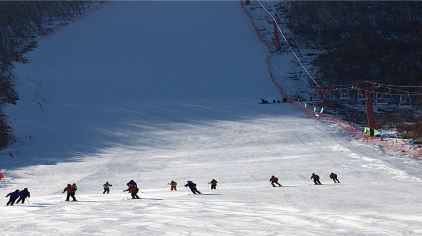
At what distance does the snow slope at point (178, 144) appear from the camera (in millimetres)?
13828

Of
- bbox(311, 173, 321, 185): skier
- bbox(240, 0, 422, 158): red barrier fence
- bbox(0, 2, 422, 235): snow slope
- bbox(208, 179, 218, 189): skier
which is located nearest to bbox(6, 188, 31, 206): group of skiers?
bbox(0, 2, 422, 235): snow slope

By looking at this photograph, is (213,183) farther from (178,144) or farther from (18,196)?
(178,144)

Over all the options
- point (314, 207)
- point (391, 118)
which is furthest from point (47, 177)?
point (391, 118)

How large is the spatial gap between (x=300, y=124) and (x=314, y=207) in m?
19.0

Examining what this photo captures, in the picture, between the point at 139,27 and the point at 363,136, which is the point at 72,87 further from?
the point at 363,136

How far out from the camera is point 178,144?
1252 inches

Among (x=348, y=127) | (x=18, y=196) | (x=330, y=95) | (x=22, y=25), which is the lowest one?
(x=18, y=196)

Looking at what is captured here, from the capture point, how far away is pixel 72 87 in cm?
4375

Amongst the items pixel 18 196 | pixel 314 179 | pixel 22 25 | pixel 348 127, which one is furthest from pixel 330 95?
pixel 22 25

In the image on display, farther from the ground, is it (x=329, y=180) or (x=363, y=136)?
(x=363, y=136)

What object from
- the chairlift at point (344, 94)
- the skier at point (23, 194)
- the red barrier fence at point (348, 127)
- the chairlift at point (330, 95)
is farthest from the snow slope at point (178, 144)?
the chairlift at point (344, 94)

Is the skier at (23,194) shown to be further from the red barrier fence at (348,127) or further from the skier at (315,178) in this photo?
the red barrier fence at (348,127)

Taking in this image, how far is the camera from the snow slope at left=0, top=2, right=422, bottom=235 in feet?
45.4

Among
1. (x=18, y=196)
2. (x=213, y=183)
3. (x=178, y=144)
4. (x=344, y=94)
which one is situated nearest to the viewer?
(x=18, y=196)
